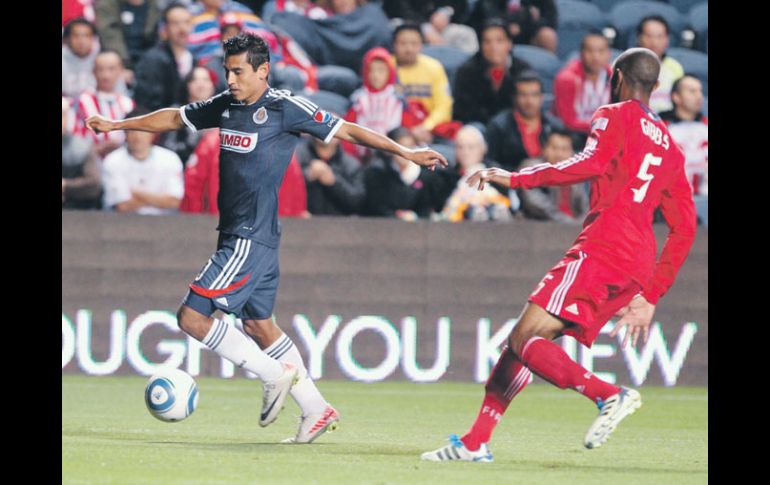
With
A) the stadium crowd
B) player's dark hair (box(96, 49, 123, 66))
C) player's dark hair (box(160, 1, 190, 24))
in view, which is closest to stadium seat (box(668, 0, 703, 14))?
the stadium crowd

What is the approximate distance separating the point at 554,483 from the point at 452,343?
660 cm

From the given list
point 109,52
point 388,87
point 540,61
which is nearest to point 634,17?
point 540,61

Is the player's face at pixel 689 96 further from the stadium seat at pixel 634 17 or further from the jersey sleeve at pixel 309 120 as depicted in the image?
the jersey sleeve at pixel 309 120

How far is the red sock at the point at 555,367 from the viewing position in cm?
709

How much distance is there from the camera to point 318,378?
1302 cm

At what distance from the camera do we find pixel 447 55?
50.0 ft

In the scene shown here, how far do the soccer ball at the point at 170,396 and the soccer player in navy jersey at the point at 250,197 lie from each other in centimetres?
29

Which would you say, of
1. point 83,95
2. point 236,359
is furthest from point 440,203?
point 236,359

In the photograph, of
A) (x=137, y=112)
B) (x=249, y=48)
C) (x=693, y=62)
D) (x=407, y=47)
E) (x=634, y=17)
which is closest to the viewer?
(x=249, y=48)

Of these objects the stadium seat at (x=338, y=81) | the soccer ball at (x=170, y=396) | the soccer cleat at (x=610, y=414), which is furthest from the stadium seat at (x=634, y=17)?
the soccer cleat at (x=610, y=414)

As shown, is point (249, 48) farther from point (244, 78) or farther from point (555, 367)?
point (555, 367)

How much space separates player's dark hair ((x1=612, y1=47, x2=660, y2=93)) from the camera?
7305 millimetres

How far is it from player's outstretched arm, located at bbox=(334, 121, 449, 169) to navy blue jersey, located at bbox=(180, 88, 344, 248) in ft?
0.29

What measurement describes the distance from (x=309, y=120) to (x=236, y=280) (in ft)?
3.24
